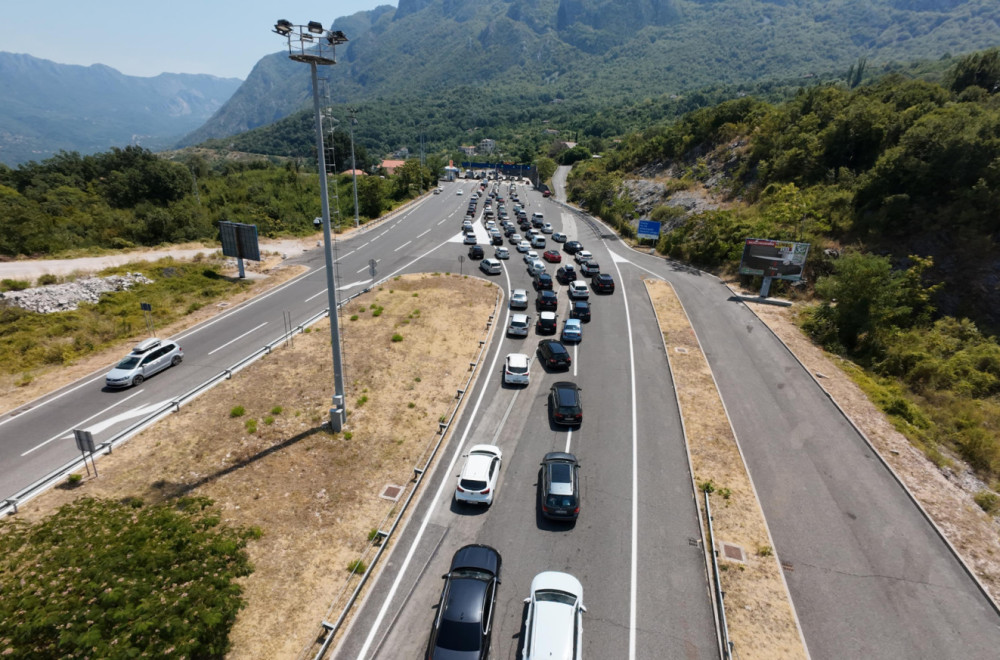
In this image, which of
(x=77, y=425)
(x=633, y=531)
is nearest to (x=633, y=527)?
(x=633, y=531)

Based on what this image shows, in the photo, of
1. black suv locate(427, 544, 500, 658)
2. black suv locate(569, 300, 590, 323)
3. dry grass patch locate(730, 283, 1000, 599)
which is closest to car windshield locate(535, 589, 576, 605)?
black suv locate(427, 544, 500, 658)

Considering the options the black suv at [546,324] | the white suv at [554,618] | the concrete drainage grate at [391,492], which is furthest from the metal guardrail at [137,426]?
the white suv at [554,618]

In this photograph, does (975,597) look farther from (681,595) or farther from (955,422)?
(955,422)

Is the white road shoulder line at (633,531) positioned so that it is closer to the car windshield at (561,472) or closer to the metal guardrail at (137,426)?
the car windshield at (561,472)

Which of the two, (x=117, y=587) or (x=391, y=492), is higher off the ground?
(x=117, y=587)

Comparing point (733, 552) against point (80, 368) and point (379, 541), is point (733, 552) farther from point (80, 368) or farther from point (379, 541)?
point (80, 368)

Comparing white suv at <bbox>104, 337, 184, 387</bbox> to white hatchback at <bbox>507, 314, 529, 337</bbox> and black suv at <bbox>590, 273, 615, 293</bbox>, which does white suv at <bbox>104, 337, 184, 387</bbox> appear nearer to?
white hatchback at <bbox>507, 314, 529, 337</bbox>

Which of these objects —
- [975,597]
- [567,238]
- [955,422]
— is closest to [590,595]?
[975,597]
